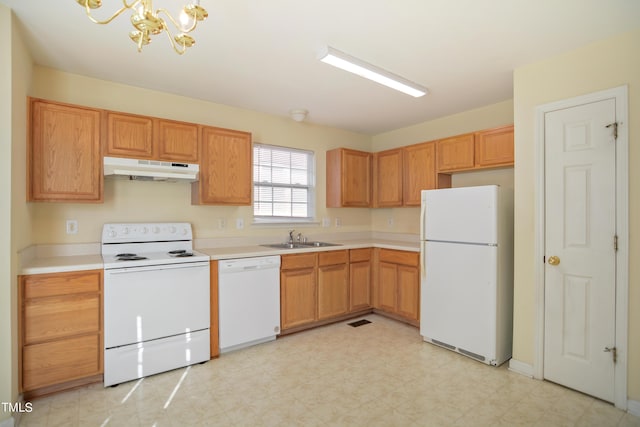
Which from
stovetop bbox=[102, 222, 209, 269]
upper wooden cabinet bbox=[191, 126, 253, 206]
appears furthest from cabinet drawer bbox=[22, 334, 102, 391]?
upper wooden cabinet bbox=[191, 126, 253, 206]

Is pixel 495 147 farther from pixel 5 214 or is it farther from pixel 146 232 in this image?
pixel 5 214

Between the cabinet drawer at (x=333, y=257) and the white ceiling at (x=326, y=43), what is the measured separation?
1.72 metres

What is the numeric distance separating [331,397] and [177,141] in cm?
260

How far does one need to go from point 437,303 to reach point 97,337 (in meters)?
2.95

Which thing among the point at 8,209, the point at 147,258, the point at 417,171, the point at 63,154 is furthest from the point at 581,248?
the point at 63,154

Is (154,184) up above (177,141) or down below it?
below

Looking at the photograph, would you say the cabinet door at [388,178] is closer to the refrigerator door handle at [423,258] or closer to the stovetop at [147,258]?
the refrigerator door handle at [423,258]

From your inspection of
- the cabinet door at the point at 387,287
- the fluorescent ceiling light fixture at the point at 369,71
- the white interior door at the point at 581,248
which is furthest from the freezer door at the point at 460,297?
the fluorescent ceiling light fixture at the point at 369,71

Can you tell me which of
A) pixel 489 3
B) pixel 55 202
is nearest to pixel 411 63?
pixel 489 3

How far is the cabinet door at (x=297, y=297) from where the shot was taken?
3500 mm

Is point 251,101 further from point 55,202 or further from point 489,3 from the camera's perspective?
point 489,3

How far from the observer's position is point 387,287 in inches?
161

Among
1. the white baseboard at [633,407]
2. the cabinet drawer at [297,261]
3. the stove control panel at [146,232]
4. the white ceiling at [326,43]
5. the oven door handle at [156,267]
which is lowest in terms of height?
the white baseboard at [633,407]

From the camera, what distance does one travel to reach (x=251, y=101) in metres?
3.64
